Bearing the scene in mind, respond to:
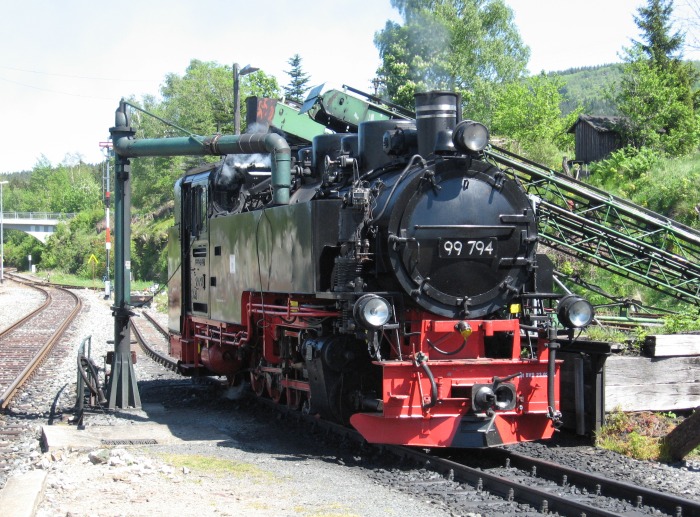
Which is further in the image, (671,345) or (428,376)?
(671,345)

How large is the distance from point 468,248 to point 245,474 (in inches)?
105

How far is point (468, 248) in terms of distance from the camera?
7.54 meters

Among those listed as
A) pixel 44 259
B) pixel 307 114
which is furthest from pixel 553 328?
pixel 44 259

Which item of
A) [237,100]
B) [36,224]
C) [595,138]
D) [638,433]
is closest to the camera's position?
[638,433]

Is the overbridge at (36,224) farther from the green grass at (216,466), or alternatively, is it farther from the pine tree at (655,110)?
the green grass at (216,466)

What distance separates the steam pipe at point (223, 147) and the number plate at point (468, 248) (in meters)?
1.98

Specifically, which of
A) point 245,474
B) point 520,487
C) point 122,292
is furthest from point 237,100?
point 520,487

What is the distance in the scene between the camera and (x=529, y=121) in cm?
4497

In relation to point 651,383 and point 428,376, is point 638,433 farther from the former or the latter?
point 428,376

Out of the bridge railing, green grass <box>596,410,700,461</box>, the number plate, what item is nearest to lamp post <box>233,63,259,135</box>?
the number plate

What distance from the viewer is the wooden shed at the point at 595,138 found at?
123 feet

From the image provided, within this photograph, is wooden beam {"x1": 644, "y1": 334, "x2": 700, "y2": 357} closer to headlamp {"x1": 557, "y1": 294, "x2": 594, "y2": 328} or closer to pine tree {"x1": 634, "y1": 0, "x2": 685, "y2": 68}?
headlamp {"x1": 557, "y1": 294, "x2": 594, "y2": 328}

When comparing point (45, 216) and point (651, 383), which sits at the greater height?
point (45, 216)

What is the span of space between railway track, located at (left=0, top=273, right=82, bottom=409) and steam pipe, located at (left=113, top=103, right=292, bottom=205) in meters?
3.62
